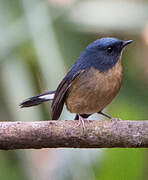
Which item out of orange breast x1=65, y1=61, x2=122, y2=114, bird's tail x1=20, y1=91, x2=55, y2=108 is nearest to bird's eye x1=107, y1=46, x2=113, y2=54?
orange breast x1=65, y1=61, x2=122, y2=114

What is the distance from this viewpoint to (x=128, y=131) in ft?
11.2

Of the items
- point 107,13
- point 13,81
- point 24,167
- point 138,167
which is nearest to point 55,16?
point 107,13

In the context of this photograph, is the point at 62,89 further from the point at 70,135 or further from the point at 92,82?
the point at 70,135

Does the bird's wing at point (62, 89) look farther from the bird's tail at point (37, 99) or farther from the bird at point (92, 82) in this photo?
the bird's tail at point (37, 99)

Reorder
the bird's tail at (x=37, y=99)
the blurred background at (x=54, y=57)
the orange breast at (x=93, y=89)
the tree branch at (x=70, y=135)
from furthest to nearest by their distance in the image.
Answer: the bird's tail at (x=37, y=99), the orange breast at (x=93, y=89), the blurred background at (x=54, y=57), the tree branch at (x=70, y=135)

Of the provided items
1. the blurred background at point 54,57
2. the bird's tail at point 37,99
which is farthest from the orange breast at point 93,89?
the bird's tail at point 37,99

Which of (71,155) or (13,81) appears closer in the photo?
(71,155)

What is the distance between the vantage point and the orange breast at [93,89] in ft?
14.2

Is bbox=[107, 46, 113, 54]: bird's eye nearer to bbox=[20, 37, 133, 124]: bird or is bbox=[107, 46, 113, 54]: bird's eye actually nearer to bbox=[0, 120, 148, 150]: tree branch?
bbox=[20, 37, 133, 124]: bird

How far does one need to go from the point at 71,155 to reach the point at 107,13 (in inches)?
75.8

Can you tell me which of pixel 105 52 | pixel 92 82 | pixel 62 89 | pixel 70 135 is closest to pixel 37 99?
pixel 62 89

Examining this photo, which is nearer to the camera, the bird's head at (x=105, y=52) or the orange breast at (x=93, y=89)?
the orange breast at (x=93, y=89)

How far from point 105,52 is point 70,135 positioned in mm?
1372

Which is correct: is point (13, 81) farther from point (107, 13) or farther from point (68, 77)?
point (107, 13)
